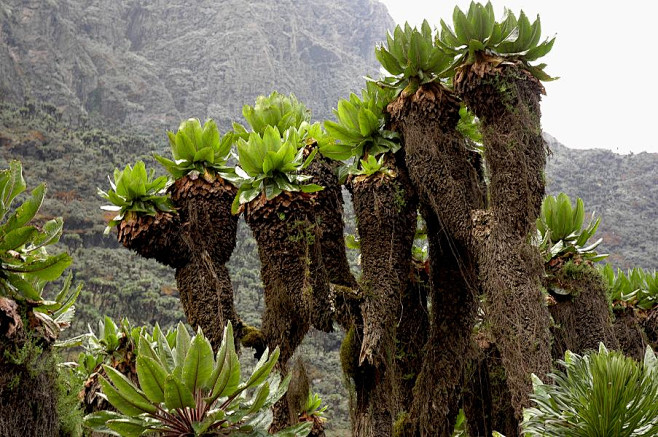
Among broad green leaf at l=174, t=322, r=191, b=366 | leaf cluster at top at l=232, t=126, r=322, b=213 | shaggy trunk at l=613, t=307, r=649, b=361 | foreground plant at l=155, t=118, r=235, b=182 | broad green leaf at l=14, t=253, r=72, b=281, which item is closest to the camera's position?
broad green leaf at l=14, t=253, r=72, b=281

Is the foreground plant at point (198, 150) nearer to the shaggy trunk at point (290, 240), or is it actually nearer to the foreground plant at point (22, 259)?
the shaggy trunk at point (290, 240)

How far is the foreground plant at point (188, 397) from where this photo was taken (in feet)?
6.38

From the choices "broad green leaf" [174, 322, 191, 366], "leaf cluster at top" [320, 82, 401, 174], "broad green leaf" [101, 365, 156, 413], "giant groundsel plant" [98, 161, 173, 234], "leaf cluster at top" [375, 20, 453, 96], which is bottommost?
"broad green leaf" [101, 365, 156, 413]

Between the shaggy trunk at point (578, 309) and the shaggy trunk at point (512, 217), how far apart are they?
1.13 m

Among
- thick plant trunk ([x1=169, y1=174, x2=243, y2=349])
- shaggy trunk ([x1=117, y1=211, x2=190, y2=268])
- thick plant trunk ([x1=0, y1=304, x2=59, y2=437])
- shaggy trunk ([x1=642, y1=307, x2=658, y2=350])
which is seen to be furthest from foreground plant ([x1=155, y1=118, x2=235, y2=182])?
shaggy trunk ([x1=642, y1=307, x2=658, y2=350])

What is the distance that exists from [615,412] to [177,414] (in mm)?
1526

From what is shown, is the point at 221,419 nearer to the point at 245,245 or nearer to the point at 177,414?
the point at 177,414

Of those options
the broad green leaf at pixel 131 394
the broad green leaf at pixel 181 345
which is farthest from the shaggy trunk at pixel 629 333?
the broad green leaf at pixel 131 394

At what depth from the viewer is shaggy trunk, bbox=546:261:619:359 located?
407 centimetres

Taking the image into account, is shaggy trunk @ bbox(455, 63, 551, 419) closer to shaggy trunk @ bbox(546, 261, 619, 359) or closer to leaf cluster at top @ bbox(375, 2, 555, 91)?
leaf cluster at top @ bbox(375, 2, 555, 91)

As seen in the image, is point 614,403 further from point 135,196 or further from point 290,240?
point 135,196

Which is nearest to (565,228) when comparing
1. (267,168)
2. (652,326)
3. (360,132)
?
(360,132)

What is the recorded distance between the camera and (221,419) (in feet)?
6.56

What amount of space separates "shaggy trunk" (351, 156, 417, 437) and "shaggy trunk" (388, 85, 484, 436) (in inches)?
7.1
